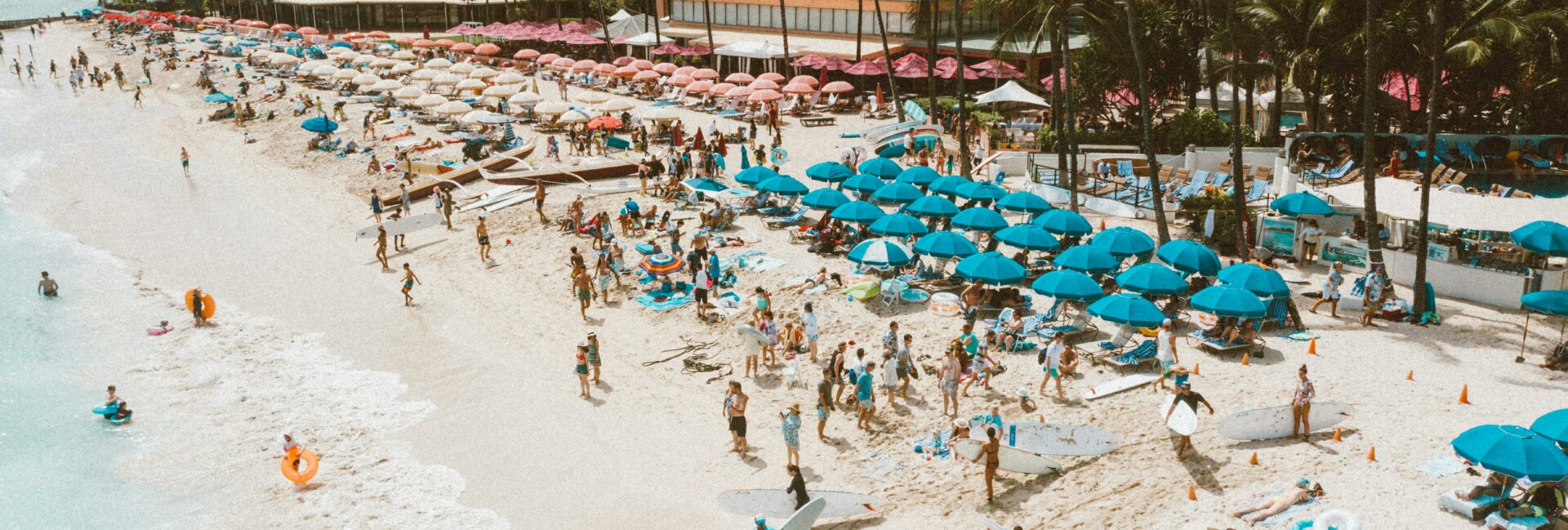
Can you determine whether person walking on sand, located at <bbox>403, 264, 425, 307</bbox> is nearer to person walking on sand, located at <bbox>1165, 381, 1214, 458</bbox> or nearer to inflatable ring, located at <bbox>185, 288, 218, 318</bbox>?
inflatable ring, located at <bbox>185, 288, 218, 318</bbox>

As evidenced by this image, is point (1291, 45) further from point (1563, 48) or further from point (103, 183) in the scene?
point (103, 183)

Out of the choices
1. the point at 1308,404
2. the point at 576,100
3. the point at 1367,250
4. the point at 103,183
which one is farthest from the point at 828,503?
the point at 103,183

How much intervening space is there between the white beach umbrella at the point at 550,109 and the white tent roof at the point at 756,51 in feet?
35.0

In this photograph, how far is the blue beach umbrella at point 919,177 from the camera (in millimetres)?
26703

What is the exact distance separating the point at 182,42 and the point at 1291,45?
257 ft

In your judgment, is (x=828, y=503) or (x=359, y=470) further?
(x=359, y=470)

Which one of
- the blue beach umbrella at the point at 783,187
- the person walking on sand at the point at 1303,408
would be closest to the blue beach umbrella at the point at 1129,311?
the person walking on sand at the point at 1303,408

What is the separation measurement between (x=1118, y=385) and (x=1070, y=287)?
7.10 ft

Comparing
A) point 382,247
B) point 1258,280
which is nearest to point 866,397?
point 1258,280

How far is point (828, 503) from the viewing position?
14.0m

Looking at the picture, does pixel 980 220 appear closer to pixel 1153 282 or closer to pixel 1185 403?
pixel 1153 282

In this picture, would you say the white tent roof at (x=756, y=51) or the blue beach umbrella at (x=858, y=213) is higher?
the white tent roof at (x=756, y=51)

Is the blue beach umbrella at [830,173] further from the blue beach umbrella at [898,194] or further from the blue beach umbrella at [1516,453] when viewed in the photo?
the blue beach umbrella at [1516,453]

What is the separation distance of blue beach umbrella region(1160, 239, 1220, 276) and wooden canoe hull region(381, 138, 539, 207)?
66.8 feet
